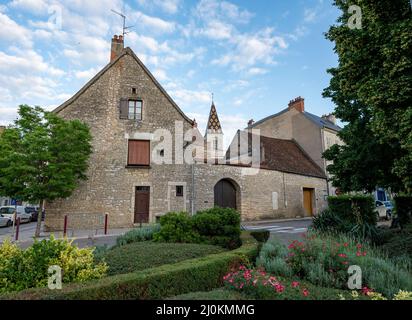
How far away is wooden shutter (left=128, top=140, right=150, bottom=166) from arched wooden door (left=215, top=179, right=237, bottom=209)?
4.86m

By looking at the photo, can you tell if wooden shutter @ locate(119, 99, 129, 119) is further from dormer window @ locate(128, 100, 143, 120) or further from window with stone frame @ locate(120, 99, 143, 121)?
dormer window @ locate(128, 100, 143, 120)

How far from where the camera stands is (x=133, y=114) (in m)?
15.8

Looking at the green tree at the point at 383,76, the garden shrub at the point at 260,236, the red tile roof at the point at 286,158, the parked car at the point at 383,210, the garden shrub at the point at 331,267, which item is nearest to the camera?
the garden shrub at the point at 331,267

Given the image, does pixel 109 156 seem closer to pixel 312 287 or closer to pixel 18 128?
pixel 18 128

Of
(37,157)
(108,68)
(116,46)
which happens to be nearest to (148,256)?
(37,157)

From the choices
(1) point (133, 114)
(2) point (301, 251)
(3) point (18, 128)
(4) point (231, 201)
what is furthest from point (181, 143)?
(2) point (301, 251)

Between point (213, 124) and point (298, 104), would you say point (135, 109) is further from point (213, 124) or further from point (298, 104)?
point (298, 104)

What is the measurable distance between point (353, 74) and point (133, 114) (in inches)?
494

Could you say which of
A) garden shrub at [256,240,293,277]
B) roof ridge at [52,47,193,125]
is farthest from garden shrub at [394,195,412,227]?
roof ridge at [52,47,193,125]

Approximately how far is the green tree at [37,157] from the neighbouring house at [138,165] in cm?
238

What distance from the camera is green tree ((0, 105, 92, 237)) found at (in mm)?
10680

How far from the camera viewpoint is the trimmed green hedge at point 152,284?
2680 millimetres

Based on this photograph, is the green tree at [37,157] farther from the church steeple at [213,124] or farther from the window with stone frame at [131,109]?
the church steeple at [213,124]

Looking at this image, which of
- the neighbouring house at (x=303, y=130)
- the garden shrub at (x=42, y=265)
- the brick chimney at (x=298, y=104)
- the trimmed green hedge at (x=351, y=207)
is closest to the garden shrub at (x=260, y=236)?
the garden shrub at (x=42, y=265)
